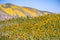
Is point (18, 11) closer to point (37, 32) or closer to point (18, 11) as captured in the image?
point (18, 11)

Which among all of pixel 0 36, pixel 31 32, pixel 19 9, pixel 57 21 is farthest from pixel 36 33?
pixel 19 9

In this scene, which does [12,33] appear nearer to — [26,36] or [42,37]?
[26,36]

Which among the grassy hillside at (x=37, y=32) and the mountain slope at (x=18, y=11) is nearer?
the grassy hillside at (x=37, y=32)

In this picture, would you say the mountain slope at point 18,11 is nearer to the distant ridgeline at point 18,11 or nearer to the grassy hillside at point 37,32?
the distant ridgeline at point 18,11

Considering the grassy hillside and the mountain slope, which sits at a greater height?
the grassy hillside

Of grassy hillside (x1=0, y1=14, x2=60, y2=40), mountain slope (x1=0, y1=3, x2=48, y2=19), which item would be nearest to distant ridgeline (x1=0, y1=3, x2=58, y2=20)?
mountain slope (x1=0, y1=3, x2=48, y2=19)

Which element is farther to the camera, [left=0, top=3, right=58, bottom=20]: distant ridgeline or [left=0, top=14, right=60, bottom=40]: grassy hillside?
[left=0, top=3, right=58, bottom=20]: distant ridgeline

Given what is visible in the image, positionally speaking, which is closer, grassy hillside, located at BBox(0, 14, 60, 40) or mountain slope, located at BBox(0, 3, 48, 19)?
grassy hillside, located at BBox(0, 14, 60, 40)

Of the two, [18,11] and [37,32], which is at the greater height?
[37,32]

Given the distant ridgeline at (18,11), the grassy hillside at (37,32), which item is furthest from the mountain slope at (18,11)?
the grassy hillside at (37,32)

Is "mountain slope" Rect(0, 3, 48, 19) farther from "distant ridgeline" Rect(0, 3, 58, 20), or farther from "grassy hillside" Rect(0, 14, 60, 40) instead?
"grassy hillside" Rect(0, 14, 60, 40)

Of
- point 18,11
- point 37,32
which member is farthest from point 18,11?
point 37,32

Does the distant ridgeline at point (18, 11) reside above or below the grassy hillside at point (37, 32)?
below

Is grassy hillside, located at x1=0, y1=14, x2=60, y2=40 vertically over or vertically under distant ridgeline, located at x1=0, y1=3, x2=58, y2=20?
over
